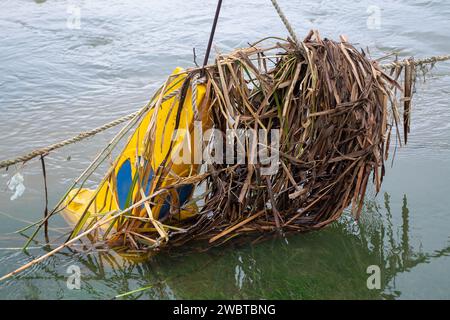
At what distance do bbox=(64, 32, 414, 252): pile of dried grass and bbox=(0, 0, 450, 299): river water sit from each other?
7.7 inches

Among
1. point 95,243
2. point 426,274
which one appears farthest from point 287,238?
point 95,243

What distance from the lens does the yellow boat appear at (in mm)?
3035

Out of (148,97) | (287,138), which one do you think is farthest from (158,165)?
(148,97)

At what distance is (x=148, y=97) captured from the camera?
589 cm

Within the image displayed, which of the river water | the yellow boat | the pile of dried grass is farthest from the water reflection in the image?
the yellow boat

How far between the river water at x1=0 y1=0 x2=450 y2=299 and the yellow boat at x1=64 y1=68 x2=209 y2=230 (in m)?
0.29

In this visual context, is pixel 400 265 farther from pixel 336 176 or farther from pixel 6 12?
pixel 6 12

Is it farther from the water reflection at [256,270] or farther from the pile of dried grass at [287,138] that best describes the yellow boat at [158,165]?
the water reflection at [256,270]

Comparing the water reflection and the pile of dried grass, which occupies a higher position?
the pile of dried grass

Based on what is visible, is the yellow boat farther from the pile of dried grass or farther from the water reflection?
the water reflection

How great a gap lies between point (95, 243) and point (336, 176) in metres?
1.32

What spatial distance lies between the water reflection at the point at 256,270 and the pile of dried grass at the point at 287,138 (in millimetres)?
123

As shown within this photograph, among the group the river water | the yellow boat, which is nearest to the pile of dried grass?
the yellow boat

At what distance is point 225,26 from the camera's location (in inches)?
317
